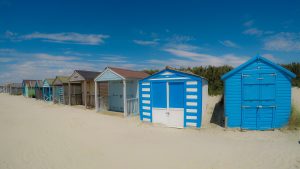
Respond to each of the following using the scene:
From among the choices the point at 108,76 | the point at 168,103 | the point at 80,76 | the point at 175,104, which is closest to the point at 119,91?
the point at 108,76

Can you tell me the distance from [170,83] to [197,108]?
1982 millimetres

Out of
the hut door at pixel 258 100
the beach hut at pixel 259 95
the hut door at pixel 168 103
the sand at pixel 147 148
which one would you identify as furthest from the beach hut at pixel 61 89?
the hut door at pixel 258 100

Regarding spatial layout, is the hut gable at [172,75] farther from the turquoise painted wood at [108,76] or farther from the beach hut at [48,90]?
the beach hut at [48,90]

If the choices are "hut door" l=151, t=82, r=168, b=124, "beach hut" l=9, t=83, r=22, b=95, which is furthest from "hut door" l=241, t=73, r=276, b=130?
"beach hut" l=9, t=83, r=22, b=95

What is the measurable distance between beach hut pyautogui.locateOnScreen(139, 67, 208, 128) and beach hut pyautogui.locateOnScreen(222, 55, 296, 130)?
1.68 metres

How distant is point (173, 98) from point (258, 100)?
4.15 metres

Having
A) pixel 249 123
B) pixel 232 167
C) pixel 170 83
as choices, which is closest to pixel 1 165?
pixel 232 167

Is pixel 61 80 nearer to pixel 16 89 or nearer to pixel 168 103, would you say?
pixel 168 103

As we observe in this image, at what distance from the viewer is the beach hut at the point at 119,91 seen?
12.9 meters

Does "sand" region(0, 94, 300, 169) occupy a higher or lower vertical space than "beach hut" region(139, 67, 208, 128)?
lower

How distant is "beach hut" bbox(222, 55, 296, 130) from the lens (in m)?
8.25

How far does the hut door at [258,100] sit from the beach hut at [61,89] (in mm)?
18789

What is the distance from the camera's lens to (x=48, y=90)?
27.9 meters

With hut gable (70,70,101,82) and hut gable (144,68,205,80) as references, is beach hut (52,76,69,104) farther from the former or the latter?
hut gable (144,68,205,80)
